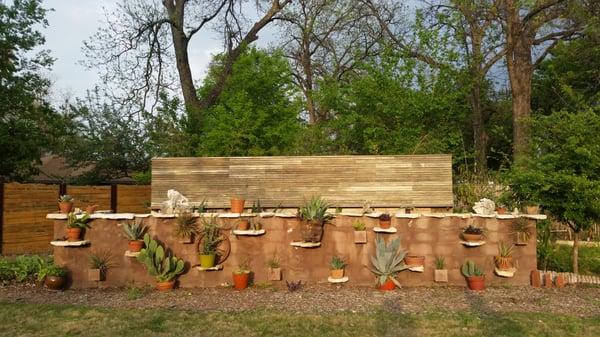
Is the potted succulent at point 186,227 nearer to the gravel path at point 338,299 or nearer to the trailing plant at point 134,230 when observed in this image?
the trailing plant at point 134,230

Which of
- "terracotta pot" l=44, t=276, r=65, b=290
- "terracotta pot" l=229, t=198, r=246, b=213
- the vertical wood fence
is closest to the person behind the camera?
"terracotta pot" l=44, t=276, r=65, b=290

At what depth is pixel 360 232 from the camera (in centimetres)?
838

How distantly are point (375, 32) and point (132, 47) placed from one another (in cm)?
1187

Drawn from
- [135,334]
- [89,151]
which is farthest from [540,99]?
[135,334]

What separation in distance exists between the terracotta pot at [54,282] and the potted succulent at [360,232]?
4.83 meters

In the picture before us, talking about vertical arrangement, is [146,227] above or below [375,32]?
below

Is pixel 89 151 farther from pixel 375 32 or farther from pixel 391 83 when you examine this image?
pixel 375 32

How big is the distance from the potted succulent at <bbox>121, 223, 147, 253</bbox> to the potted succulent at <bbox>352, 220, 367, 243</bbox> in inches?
138

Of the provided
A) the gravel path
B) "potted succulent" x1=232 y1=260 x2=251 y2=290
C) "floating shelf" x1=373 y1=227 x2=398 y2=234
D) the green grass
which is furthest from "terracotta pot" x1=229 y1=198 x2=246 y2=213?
the green grass

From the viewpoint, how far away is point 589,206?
28.2ft

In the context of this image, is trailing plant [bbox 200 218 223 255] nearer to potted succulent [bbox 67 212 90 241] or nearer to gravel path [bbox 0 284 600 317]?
gravel path [bbox 0 284 600 317]

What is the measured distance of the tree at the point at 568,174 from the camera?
8.55 metres

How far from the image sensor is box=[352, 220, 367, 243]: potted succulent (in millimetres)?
8398

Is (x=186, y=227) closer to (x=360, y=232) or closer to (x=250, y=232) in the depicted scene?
(x=250, y=232)
